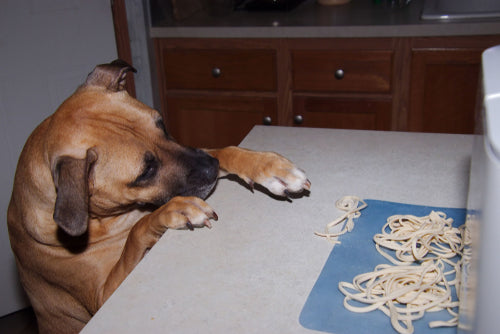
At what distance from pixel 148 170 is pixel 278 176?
1.22ft

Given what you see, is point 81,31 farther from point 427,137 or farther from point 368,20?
point 427,137

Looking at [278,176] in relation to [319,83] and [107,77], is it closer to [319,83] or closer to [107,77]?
[107,77]

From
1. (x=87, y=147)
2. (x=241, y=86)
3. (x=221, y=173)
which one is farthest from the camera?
(x=241, y=86)

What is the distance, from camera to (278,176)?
1124mm

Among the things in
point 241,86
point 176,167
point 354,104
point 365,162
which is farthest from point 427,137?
point 241,86

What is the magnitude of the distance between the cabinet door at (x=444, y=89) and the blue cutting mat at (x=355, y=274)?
5.56ft

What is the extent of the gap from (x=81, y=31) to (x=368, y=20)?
5.05 feet

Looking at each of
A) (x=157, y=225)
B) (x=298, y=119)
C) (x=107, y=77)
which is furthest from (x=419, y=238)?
(x=298, y=119)

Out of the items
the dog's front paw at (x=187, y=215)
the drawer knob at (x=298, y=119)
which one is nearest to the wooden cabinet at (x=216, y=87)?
the drawer knob at (x=298, y=119)

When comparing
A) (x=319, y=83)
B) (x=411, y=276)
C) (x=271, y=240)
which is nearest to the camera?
(x=411, y=276)

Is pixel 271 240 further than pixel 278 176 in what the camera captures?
No

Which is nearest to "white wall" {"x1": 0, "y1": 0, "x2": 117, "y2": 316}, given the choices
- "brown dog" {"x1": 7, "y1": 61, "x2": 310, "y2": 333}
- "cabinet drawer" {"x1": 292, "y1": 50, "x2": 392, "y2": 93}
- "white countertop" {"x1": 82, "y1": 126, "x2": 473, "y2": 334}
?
"cabinet drawer" {"x1": 292, "y1": 50, "x2": 392, "y2": 93}

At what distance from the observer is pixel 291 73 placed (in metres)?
2.75

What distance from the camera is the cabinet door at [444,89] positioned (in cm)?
246
